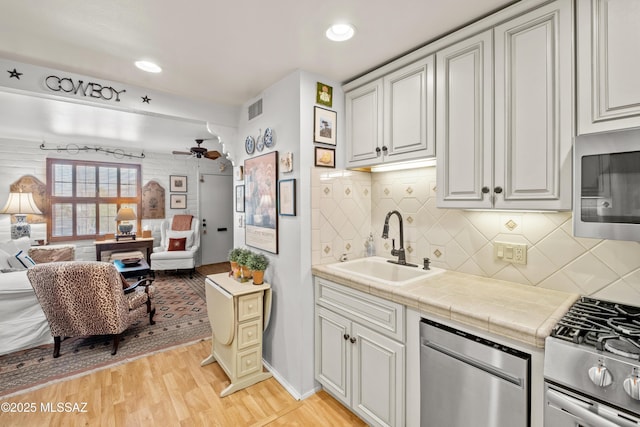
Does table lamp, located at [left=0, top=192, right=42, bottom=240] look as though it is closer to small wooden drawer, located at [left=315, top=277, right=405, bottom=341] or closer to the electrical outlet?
small wooden drawer, located at [left=315, top=277, right=405, bottom=341]

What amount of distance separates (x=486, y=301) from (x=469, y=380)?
36cm

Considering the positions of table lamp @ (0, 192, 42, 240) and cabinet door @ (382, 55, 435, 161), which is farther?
table lamp @ (0, 192, 42, 240)

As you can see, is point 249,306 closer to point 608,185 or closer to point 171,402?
point 171,402

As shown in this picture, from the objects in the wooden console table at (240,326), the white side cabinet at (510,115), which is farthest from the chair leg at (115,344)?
the white side cabinet at (510,115)

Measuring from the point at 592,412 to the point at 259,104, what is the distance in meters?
2.74

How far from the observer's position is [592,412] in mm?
945

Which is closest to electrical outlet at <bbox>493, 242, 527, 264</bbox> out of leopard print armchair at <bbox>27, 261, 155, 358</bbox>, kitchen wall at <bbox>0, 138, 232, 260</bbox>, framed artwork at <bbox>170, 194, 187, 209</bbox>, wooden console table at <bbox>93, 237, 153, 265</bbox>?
leopard print armchair at <bbox>27, 261, 155, 358</bbox>

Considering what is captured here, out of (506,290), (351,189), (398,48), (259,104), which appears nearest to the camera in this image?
(506,290)

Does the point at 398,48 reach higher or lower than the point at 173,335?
higher

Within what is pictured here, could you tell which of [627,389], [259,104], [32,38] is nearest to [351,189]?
[259,104]

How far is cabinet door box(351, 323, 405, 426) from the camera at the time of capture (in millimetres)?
1581

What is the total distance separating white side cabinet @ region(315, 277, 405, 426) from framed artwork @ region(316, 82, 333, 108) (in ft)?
4.42

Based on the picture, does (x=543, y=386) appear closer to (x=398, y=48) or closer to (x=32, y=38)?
(x=398, y=48)

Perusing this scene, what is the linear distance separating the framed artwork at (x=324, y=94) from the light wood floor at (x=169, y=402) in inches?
87.2
